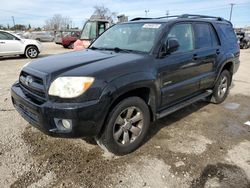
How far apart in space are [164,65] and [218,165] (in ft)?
4.95

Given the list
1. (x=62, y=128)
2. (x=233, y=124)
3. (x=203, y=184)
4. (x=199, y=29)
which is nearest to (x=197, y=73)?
(x=199, y=29)

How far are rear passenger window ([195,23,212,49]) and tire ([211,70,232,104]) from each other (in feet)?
3.17

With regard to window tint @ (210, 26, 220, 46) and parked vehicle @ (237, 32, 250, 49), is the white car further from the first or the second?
parked vehicle @ (237, 32, 250, 49)

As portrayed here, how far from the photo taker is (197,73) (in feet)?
13.9

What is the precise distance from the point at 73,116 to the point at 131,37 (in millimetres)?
1839

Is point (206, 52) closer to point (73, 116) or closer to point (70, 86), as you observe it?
point (70, 86)

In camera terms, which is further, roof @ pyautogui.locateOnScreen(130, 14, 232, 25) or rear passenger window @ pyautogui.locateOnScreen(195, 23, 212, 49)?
rear passenger window @ pyautogui.locateOnScreen(195, 23, 212, 49)

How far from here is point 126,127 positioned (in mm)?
3205

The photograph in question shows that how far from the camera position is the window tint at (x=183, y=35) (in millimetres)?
3789

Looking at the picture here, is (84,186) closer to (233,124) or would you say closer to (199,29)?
(233,124)

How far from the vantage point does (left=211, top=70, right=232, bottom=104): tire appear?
5.17 meters

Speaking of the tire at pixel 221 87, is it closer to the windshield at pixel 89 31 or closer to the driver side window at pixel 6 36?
the windshield at pixel 89 31

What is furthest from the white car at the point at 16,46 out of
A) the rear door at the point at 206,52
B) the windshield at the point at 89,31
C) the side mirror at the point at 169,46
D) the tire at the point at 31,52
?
the side mirror at the point at 169,46

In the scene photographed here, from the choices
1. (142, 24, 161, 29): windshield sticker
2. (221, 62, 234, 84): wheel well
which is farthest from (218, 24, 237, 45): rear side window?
(142, 24, 161, 29): windshield sticker
